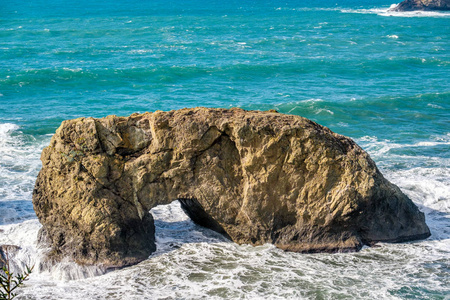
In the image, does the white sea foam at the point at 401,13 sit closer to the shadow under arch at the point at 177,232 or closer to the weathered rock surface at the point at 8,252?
the shadow under arch at the point at 177,232

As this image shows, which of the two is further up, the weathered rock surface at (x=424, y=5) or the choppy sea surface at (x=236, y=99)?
the weathered rock surface at (x=424, y=5)

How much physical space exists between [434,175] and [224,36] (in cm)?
4085

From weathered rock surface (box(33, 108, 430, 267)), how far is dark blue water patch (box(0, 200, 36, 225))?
2.34 m

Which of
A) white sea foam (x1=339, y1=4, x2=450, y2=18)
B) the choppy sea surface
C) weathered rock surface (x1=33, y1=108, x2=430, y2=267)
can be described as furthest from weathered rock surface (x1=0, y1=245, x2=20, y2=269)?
white sea foam (x1=339, y1=4, x2=450, y2=18)

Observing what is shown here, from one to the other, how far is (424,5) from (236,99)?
65197 millimetres

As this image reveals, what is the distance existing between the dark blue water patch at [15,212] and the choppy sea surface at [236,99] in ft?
0.10

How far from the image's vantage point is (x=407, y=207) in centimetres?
1362

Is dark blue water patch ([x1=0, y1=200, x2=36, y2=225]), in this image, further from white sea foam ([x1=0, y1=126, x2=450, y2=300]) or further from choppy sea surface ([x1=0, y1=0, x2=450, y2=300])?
white sea foam ([x1=0, y1=126, x2=450, y2=300])

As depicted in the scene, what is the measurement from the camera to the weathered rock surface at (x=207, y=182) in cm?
1238

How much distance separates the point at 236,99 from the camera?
31.7m

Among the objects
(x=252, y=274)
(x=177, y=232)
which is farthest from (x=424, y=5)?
(x=252, y=274)

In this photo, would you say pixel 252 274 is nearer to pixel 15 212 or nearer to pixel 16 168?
pixel 15 212

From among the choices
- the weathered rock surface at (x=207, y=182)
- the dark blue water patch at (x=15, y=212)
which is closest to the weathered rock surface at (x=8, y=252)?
the weathered rock surface at (x=207, y=182)

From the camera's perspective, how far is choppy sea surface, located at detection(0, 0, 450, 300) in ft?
38.2
